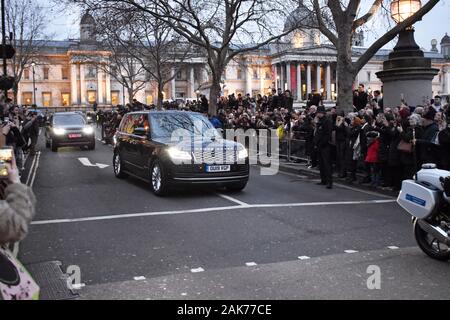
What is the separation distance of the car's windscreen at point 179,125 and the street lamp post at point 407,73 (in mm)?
8421

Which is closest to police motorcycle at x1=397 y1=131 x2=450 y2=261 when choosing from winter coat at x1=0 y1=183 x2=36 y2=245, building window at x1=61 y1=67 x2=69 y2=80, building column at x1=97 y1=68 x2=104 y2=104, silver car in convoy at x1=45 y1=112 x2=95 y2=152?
winter coat at x1=0 y1=183 x2=36 y2=245

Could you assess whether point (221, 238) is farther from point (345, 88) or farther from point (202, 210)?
point (345, 88)

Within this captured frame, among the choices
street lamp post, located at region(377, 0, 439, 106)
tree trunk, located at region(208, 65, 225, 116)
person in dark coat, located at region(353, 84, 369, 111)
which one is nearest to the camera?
street lamp post, located at region(377, 0, 439, 106)

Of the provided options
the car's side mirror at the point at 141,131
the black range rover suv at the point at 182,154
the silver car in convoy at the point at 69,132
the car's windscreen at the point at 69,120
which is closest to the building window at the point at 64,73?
the silver car in convoy at the point at 69,132

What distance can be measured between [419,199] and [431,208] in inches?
8.7

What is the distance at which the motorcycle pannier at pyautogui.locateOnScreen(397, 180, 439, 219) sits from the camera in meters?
6.45

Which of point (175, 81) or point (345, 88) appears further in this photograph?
point (175, 81)

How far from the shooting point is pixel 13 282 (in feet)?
10.2

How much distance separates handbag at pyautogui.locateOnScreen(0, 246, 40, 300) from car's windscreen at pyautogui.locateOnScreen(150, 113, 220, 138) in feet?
31.0

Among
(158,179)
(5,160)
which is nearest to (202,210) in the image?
(158,179)

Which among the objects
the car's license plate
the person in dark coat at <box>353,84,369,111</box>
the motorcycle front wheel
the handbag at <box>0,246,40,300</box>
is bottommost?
the motorcycle front wheel

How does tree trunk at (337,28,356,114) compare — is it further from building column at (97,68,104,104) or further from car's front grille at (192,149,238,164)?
building column at (97,68,104,104)

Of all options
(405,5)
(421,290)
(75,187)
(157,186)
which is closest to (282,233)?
(421,290)
